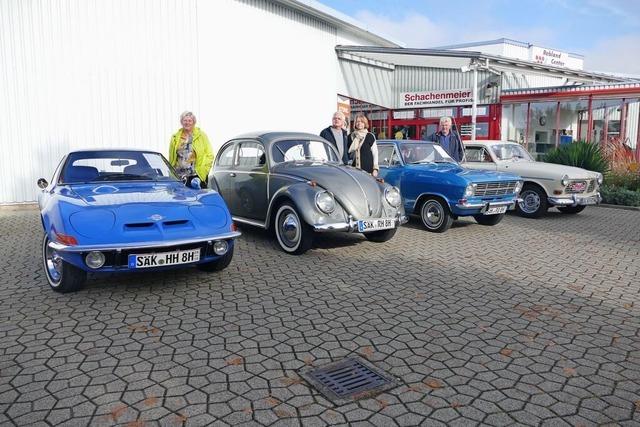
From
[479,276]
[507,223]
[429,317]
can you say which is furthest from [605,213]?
[429,317]

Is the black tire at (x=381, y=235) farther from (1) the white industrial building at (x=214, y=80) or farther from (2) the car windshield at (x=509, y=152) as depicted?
(1) the white industrial building at (x=214, y=80)

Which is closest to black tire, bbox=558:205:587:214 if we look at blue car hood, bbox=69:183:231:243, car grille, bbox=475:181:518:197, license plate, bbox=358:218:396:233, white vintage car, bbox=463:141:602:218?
white vintage car, bbox=463:141:602:218

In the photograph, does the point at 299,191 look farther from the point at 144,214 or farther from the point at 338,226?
the point at 144,214

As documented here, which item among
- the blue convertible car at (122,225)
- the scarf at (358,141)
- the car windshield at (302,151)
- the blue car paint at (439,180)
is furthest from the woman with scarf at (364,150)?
the blue convertible car at (122,225)

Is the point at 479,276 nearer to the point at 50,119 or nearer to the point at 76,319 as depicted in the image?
the point at 76,319

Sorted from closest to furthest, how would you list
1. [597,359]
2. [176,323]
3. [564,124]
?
[597,359], [176,323], [564,124]

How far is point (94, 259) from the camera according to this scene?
4.43m

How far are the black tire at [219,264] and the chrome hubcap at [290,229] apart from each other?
1272mm

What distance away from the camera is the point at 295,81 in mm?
16234

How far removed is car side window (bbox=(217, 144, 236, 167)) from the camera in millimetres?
8219

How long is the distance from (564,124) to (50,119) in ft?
57.8

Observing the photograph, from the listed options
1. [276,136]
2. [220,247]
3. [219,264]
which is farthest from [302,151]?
[220,247]

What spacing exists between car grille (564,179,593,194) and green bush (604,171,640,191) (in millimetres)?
3693

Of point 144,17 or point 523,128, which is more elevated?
point 144,17
